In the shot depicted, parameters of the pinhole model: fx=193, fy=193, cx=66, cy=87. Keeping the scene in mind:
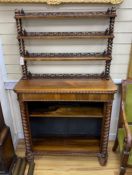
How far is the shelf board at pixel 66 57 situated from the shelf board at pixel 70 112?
0.55 meters

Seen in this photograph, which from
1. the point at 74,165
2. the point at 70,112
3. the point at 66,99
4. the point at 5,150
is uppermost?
the point at 66,99

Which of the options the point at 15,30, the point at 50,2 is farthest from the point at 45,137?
the point at 50,2

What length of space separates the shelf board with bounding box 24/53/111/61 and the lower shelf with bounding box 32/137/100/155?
1.01 m

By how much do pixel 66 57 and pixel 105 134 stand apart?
902 mm

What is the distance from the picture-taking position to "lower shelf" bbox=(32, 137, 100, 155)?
2.19 m

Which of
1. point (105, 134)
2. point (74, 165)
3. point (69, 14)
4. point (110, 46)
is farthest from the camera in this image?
point (74, 165)

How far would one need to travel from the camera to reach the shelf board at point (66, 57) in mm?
1936

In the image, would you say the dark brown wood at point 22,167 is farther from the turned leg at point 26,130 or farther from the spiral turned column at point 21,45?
the spiral turned column at point 21,45

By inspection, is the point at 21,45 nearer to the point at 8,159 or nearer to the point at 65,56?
the point at 65,56

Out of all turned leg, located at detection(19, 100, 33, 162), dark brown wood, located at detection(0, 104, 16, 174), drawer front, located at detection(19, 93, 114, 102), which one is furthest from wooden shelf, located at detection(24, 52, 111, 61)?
dark brown wood, located at detection(0, 104, 16, 174)

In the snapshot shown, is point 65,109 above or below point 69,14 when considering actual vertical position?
below

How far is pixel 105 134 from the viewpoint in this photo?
6.65ft

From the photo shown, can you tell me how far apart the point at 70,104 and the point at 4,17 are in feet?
3.76

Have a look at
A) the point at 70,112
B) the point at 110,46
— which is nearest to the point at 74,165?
the point at 70,112
